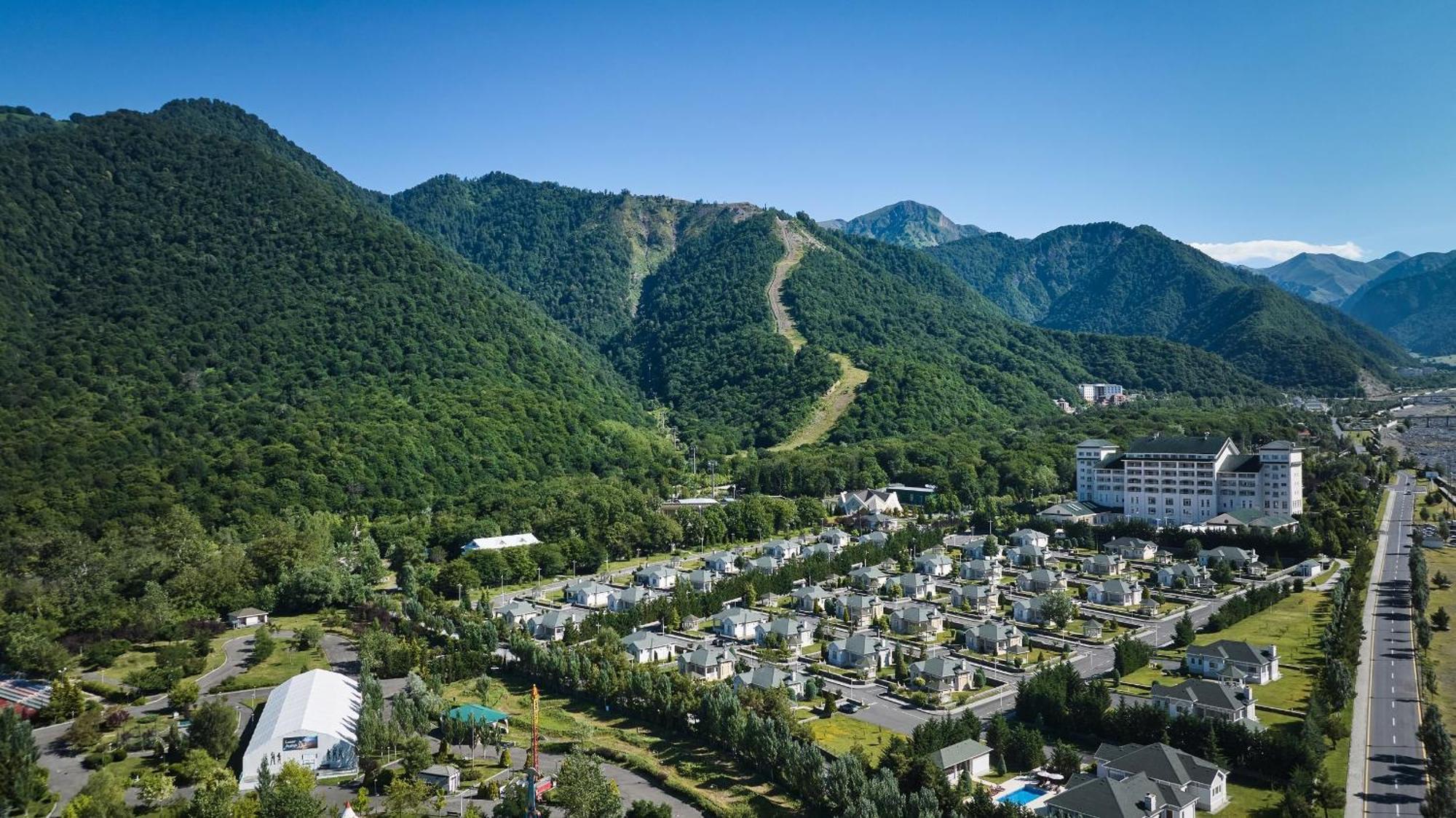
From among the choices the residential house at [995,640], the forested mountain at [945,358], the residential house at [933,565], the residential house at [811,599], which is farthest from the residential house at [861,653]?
the forested mountain at [945,358]

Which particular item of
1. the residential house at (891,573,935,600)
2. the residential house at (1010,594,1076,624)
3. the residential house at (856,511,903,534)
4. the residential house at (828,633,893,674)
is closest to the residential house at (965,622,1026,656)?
the residential house at (828,633,893,674)

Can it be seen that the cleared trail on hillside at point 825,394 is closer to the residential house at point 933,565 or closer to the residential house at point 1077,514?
the residential house at point 1077,514

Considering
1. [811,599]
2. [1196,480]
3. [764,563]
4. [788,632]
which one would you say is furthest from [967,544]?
[788,632]

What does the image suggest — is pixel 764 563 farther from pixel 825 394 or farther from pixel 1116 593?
pixel 825 394

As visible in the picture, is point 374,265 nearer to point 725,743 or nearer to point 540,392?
point 540,392

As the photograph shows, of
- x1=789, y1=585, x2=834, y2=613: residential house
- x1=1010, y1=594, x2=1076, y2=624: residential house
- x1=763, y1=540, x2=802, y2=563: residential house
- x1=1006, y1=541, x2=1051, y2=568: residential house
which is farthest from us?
x1=763, y1=540, x2=802, y2=563: residential house

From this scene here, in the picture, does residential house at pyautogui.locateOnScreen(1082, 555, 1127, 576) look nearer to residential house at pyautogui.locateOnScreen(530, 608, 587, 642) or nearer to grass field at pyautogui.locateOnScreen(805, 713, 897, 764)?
grass field at pyautogui.locateOnScreen(805, 713, 897, 764)

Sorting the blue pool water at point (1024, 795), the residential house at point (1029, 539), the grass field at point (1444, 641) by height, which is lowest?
A: the blue pool water at point (1024, 795)
